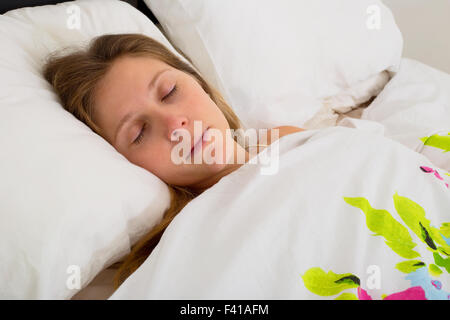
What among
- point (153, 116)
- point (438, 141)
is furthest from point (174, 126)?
point (438, 141)

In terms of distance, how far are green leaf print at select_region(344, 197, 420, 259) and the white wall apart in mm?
1501

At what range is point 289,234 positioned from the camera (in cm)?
68

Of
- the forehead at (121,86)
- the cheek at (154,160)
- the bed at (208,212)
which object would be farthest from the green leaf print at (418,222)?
the forehead at (121,86)

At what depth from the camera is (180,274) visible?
625mm

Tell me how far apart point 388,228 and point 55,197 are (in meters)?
0.54

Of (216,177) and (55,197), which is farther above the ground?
(55,197)

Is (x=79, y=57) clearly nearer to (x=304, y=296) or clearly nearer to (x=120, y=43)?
(x=120, y=43)

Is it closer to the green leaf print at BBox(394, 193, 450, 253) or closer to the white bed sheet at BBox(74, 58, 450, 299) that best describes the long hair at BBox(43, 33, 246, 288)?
the green leaf print at BBox(394, 193, 450, 253)

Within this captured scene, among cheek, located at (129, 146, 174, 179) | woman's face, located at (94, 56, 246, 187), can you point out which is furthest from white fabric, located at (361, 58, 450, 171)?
cheek, located at (129, 146, 174, 179)

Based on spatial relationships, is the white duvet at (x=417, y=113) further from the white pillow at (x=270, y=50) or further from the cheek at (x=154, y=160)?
the cheek at (x=154, y=160)

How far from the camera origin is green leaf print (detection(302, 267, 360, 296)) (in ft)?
2.03

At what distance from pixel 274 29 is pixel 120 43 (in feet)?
1.56

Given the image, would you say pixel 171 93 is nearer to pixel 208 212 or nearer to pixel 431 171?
pixel 208 212

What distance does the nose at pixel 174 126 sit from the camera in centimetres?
86
